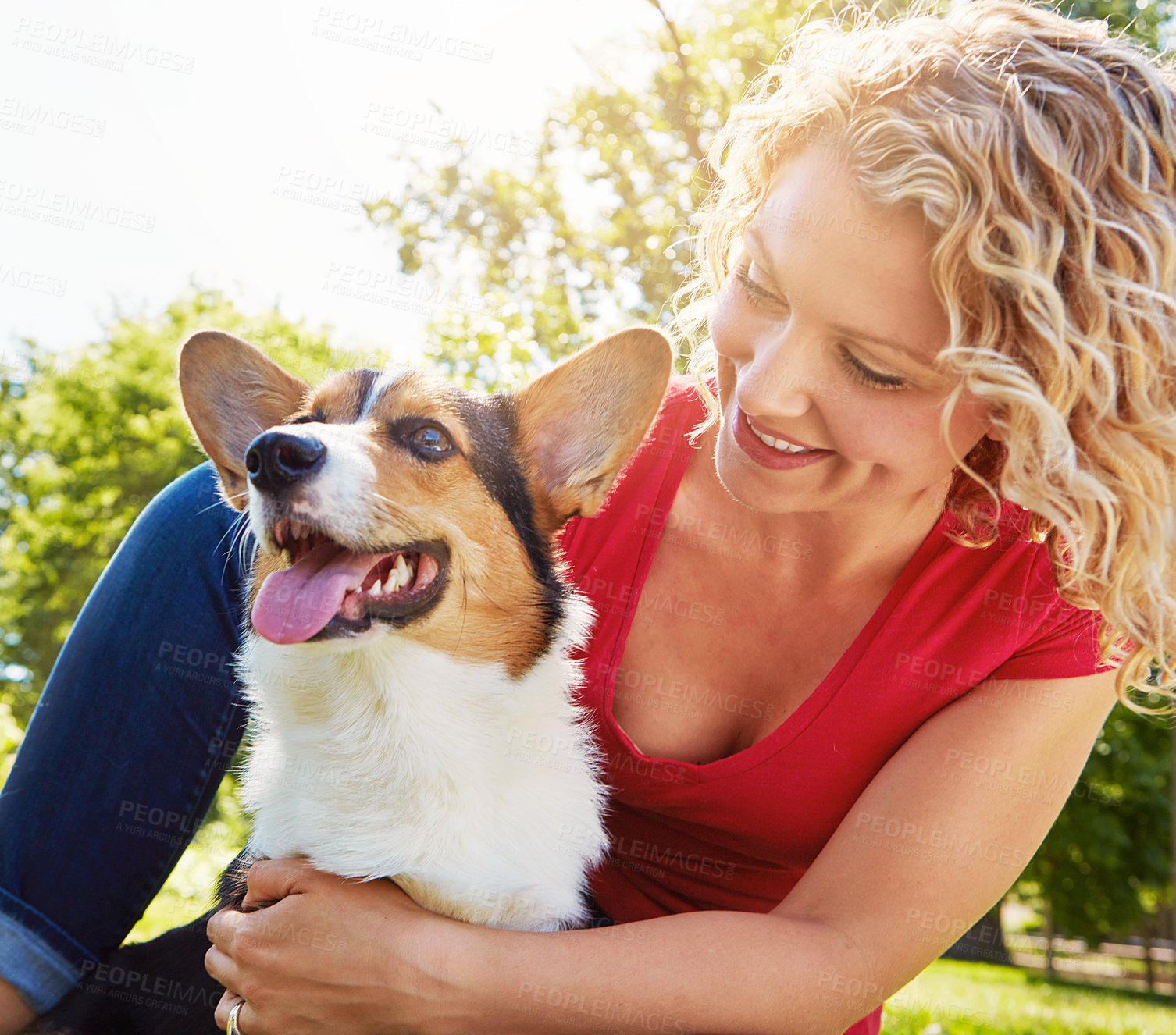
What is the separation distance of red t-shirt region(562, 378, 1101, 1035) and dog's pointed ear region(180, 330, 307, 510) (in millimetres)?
901

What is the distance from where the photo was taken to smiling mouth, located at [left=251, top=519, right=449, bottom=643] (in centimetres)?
194

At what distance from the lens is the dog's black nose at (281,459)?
6.14ft

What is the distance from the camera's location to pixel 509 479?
2406 millimetres

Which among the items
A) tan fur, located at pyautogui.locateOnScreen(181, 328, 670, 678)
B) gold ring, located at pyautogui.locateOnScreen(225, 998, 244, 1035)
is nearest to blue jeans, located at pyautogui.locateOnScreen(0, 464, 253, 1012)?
tan fur, located at pyautogui.locateOnScreen(181, 328, 670, 678)

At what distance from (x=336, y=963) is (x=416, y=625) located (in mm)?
704

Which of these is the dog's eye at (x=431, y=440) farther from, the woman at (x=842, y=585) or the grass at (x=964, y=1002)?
the grass at (x=964, y=1002)

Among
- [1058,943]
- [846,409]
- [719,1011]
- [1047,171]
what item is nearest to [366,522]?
[846,409]

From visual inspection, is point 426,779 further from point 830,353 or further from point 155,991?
→ point 830,353

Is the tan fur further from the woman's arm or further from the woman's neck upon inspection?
the woman's arm

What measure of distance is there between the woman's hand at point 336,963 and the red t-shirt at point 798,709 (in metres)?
0.71

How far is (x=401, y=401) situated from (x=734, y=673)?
113cm

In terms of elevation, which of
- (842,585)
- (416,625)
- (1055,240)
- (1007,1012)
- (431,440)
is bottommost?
(1007,1012)

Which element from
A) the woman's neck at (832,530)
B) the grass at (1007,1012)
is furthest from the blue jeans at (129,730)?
the grass at (1007,1012)

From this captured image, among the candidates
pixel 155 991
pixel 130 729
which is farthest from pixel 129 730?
pixel 155 991
